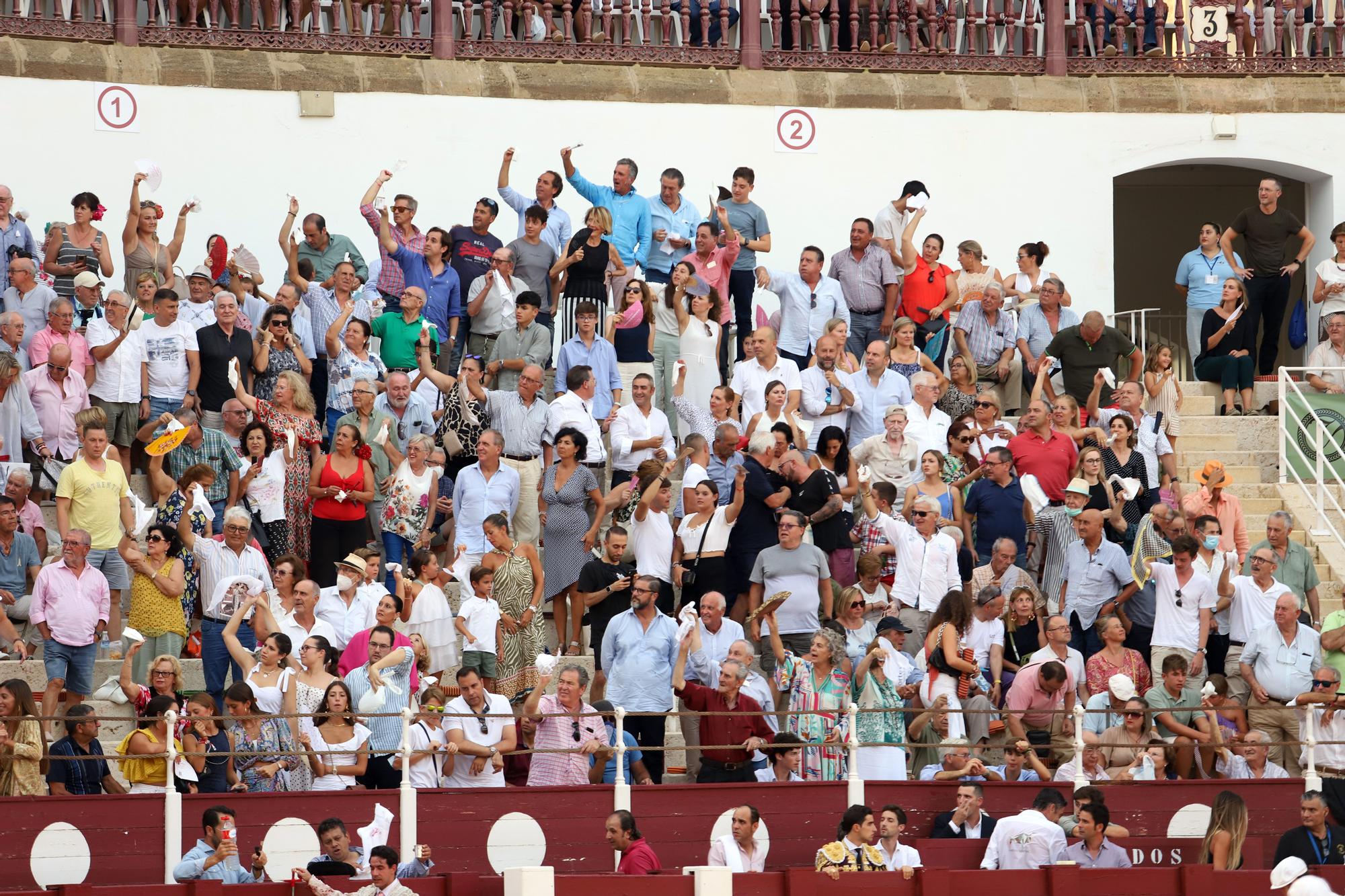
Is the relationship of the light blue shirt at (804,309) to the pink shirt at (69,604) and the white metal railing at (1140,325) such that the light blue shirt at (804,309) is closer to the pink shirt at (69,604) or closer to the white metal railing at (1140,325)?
the white metal railing at (1140,325)

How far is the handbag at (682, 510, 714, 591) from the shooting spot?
15000 mm

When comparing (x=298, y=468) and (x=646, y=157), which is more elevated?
(x=646, y=157)

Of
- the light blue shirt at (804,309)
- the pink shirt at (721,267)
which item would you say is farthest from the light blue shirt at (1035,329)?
the pink shirt at (721,267)

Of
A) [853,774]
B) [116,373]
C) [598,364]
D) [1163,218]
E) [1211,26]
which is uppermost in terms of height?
[1211,26]

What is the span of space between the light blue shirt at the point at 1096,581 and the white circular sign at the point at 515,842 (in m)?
4.19

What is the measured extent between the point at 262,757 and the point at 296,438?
297 cm

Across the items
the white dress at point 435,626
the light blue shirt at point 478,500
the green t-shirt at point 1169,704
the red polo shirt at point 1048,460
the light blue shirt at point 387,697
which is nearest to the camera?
the light blue shirt at point 387,697

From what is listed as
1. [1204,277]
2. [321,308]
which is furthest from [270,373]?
[1204,277]

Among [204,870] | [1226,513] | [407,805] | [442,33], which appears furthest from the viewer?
[442,33]

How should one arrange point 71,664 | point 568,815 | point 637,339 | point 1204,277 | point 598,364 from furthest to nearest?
1. point 1204,277
2. point 637,339
3. point 598,364
4. point 71,664
5. point 568,815

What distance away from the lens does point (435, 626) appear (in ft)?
46.4

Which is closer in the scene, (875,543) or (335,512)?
(335,512)

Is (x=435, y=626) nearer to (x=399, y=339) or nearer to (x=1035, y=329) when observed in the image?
(x=399, y=339)

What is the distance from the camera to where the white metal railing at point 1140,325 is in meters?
20.5
